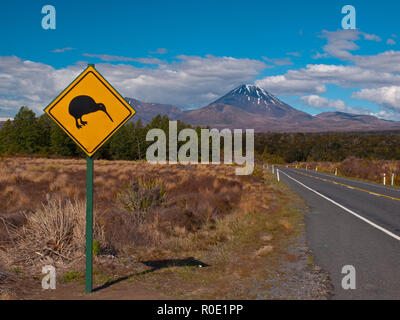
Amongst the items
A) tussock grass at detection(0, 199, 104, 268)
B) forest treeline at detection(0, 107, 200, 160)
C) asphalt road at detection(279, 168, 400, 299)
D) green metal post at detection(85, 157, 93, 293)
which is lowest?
asphalt road at detection(279, 168, 400, 299)

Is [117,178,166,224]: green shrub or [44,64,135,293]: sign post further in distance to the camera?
[117,178,166,224]: green shrub

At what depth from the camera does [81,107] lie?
4820 mm

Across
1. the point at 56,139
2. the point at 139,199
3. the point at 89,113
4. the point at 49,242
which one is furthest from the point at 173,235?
the point at 56,139

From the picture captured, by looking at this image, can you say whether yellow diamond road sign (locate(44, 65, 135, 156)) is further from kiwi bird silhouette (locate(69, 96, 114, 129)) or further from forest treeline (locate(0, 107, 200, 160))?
forest treeline (locate(0, 107, 200, 160))

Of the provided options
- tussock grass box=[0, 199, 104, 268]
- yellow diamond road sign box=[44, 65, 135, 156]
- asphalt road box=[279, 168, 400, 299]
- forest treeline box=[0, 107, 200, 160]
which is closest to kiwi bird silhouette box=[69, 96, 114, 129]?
yellow diamond road sign box=[44, 65, 135, 156]

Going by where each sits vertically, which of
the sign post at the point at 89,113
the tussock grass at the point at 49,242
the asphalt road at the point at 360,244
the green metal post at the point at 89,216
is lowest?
the asphalt road at the point at 360,244

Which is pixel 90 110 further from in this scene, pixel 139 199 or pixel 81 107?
pixel 139 199

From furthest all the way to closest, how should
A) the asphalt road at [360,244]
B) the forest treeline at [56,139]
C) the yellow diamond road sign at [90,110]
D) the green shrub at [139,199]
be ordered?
the forest treeline at [56,139] < the green shrub at [139,199] < the asphalt road at [360,244] < the yellow diamond road sign at [90,110]

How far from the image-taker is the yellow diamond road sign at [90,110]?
187 inches

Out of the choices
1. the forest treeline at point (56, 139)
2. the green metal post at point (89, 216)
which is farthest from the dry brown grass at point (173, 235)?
the forest treeline at point (56, 139)

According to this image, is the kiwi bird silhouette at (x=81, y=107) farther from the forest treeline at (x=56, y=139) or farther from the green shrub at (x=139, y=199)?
the forest treeline at (x=56, y=139)

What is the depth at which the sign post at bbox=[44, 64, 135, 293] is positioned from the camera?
15.5 feet

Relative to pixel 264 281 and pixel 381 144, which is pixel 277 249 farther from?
pixel 381 144
